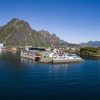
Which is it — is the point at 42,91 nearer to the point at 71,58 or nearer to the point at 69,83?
the point at 69,83

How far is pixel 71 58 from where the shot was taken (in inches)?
2793

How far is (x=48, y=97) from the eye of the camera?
24547mm

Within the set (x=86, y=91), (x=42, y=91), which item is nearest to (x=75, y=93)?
(x=86, y=91)

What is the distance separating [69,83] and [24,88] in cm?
1174

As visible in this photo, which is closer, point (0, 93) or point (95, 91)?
point (0, 93)

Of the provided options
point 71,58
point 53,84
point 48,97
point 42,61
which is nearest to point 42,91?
point 48,97

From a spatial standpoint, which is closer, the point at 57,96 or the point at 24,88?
the point at 57,96

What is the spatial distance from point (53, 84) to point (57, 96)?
672cm

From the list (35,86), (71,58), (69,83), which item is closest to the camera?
(35,86)

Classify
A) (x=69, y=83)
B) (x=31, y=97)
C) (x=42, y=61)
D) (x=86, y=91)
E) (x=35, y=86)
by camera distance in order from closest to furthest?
(x=31, y=97) → (x=86, y=91) → (x=35, y=86) → (x=69, y=83) → (x=42, y=61)

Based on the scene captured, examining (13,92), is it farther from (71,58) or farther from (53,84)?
(71,58)

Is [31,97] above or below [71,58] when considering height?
below

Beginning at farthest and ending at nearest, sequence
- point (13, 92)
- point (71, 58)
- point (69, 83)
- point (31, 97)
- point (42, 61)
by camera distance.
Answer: point (71, 58) → point (42, 61) → point (69, 83) → point (13, 92) → point (31, 97)

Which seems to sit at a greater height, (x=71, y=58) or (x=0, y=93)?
(x=71, y=58)
